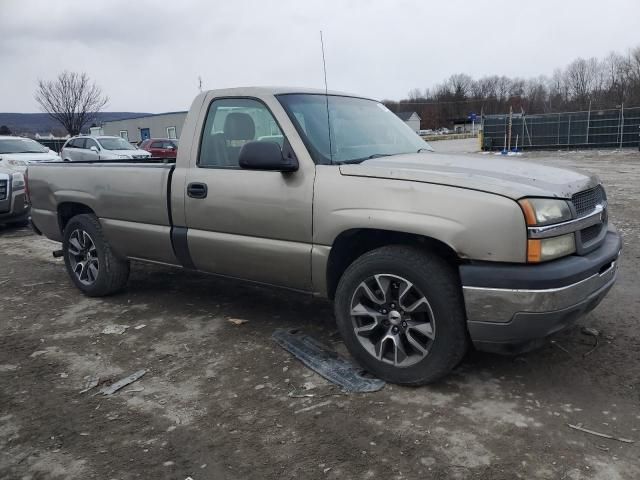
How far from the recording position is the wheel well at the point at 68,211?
5228 mm

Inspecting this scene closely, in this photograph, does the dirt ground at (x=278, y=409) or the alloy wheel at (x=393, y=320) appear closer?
the dirt ground at (x=278, y=409)

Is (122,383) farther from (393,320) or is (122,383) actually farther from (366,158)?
Answer: (366,158)

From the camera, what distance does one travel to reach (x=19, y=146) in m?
13.3

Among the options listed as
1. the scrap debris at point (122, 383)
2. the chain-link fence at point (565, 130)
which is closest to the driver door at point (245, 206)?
the scrap debris at point (122, 383)

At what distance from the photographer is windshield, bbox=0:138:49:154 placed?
1306cm

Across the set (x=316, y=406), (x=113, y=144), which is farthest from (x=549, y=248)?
(x=113, y=144)

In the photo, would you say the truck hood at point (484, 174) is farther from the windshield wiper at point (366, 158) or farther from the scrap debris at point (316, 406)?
the scrap debris at point (316, 406)

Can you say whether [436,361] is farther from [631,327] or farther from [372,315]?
[631,327]

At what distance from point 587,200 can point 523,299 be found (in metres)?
0.88

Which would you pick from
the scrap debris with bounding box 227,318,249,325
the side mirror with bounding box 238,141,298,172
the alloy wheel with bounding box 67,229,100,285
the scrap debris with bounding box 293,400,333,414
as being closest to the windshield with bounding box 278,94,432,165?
the side mirror with bounding box 238,141,298,172

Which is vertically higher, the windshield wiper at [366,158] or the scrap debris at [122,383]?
the windshield wiper at [366,158]

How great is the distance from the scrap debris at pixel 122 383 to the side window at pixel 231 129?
158cm

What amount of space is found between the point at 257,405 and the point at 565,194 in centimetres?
210

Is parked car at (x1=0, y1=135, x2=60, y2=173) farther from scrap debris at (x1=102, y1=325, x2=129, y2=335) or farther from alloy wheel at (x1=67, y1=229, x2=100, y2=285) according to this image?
scrap debris at (x1=102, y1=325, x2=129, y2=335)
